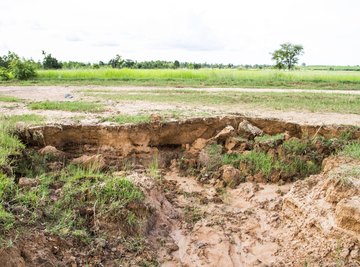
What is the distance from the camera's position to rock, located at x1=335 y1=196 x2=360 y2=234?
3.68 metres

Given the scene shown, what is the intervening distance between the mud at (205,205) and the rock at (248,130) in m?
0.05

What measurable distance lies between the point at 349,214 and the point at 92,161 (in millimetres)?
3195

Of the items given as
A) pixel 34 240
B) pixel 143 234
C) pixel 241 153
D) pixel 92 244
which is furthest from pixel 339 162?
pixel 34 240

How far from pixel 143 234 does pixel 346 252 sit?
76.4 inches

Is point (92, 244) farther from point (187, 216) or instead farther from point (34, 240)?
point (187, 216)

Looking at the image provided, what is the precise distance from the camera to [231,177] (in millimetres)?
5473

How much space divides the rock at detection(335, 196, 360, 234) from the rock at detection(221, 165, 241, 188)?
5.84 feet

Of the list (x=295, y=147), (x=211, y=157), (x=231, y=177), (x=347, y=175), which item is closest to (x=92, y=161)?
(x=211, y=157)

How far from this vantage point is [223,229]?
450cm

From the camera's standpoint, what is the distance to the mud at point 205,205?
367 cm

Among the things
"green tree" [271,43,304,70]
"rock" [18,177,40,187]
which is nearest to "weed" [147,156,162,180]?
"rock" [18,177,40,187]

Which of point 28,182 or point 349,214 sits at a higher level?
point 28,182

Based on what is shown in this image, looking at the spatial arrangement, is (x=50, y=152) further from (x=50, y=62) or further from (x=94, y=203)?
(x=50, y=62)

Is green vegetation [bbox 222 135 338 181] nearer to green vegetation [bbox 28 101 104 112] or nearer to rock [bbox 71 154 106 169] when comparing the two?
rock [bbox 71 154 106 169]
